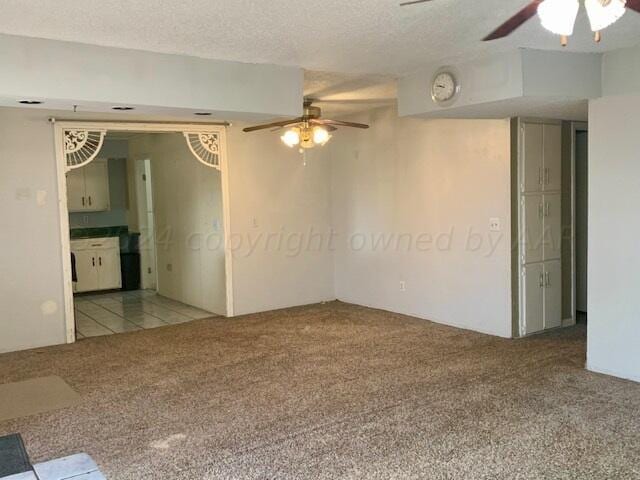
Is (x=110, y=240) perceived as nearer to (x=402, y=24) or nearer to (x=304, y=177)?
(x=304, y=177)

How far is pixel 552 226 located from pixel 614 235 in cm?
145

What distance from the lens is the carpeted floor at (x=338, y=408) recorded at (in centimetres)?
312

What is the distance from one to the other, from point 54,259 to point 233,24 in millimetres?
3628

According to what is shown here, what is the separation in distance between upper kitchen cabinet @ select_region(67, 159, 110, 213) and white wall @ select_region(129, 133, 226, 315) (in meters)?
0.63

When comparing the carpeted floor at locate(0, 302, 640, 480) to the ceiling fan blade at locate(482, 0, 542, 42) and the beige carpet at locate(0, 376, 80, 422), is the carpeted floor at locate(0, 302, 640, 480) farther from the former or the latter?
the ceiling fan blade at locate(482, 0, 542, 42)

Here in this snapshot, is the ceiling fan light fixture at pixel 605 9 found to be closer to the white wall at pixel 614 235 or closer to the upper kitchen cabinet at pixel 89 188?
the white wall at pixel 614 235

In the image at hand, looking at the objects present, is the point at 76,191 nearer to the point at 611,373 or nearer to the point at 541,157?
the point at 541,157

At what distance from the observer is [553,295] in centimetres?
580

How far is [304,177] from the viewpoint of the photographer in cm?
738

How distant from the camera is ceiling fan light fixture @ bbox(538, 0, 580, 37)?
6.76 ft

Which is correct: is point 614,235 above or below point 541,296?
above

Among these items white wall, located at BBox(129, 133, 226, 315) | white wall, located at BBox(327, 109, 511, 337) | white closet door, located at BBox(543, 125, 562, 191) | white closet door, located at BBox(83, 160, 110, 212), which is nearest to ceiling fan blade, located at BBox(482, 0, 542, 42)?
white wall, located at BBox(327, 109, 511, 337)

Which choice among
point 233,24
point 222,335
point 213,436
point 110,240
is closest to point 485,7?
point 233,24

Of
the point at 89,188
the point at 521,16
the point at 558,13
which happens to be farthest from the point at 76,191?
the point at 558,13
